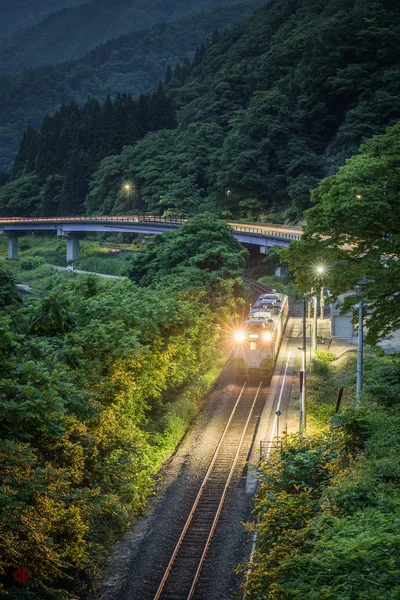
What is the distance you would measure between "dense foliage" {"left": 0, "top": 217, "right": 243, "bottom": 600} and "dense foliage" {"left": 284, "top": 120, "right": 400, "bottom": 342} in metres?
8.83

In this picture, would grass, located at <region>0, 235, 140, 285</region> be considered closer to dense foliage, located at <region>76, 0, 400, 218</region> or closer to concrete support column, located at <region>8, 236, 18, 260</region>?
concrete support column, located at <region>8, 236, 18, 260</region>

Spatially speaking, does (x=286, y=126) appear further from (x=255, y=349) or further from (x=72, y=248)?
(x=255, y=349)

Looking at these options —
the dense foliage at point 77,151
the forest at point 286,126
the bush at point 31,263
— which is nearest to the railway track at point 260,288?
the forest at point 286,126

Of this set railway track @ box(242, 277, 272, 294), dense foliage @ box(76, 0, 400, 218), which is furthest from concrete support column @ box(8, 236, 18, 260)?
railway track @ box(242, 277, 272, 294)

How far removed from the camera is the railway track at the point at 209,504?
2488 cm

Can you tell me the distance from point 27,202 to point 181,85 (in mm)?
57560

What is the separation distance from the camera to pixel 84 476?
28125 millimetres

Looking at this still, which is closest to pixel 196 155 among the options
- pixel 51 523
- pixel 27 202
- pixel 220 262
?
pixel 27 202

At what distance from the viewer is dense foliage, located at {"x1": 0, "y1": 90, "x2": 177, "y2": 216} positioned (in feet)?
511

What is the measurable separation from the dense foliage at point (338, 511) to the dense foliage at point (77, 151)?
127411mm

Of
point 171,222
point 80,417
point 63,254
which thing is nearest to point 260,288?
point 171,222

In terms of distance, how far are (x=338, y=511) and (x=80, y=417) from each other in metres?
9.09

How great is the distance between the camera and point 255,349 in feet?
163

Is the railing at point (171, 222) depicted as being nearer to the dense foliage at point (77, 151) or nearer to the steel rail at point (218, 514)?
the dense foliage at point (77, 151)
